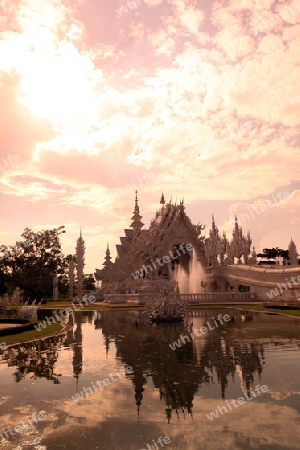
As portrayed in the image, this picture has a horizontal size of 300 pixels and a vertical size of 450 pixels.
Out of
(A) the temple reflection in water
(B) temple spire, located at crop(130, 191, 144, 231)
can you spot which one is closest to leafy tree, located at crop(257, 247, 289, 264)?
(B) temple spire, located at crop(130, 191, 144, 231)

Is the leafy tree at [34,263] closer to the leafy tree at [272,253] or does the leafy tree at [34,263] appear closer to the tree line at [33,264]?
the tree line at [33,264]

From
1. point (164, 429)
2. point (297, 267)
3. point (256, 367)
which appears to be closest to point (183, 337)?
point (256, 367)

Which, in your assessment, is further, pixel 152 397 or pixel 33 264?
pixel 33 264

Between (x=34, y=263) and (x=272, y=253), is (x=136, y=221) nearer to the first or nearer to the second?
(x=34, y=263)

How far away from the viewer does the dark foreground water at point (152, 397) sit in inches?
221

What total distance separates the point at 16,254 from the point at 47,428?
59.3m

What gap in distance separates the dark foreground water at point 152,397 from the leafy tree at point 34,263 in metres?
44.8

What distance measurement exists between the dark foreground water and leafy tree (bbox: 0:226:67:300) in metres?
44.8

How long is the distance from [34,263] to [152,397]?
57168 mm

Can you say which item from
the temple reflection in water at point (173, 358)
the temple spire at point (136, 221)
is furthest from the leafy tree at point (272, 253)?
the temple reflection in water at point (173, 358)

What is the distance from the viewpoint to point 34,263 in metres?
61.6

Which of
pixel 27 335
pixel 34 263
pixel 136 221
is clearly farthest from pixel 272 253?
pixel 27 335

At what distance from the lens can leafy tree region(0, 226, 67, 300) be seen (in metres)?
56.5

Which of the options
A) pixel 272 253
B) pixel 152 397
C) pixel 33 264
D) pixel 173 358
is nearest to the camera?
pixel 152 397
